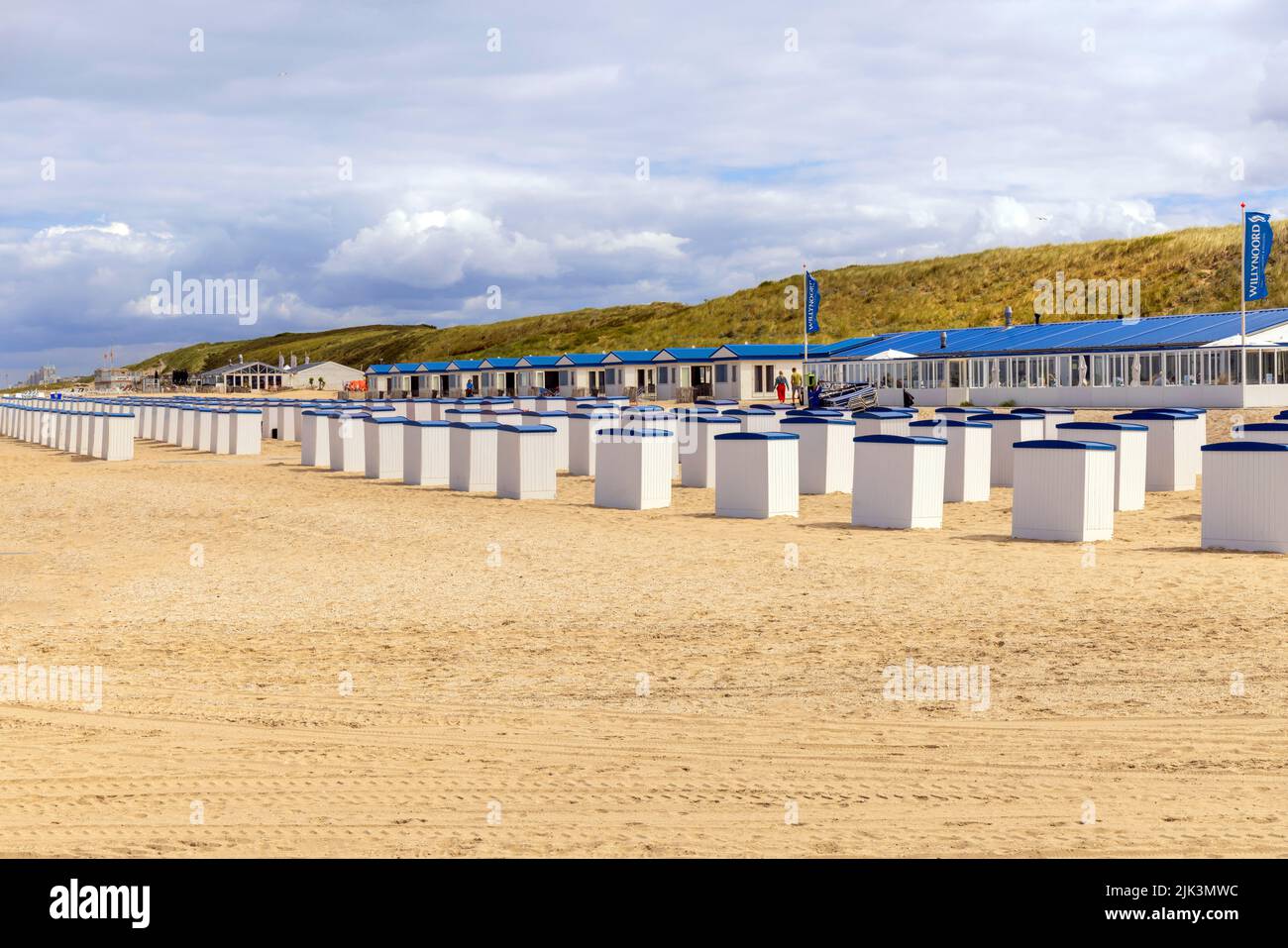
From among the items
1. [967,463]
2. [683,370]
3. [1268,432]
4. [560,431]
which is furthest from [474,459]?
[683,370]

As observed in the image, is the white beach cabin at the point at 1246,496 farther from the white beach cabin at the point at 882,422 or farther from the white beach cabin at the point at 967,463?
the white beach cabin at the point at 882,422

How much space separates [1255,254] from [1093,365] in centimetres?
969

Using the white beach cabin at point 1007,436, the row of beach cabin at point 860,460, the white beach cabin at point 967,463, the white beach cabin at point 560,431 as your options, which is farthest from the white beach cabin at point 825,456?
the white beach cabin at point 560,431

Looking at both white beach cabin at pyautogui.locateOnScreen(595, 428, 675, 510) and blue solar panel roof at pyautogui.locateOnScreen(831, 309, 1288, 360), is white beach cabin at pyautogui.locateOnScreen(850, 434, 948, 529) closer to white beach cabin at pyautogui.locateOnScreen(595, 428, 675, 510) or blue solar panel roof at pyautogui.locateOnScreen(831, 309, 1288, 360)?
white beach cabin at pyautogui.locateOnScreen(595, 428, 675, 510)

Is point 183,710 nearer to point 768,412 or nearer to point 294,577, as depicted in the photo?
point 294,577

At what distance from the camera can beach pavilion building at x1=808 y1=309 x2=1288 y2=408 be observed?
4312cm

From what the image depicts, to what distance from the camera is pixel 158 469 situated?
32812mm

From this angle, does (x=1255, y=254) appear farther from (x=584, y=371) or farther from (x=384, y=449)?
(x=584, y=371)

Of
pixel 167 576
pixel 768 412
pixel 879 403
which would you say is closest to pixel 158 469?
pixel 768 412

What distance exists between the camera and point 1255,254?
130 feet

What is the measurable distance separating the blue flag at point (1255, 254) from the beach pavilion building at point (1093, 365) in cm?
284

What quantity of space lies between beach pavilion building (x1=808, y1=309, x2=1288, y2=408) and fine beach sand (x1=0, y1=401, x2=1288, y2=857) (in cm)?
2757

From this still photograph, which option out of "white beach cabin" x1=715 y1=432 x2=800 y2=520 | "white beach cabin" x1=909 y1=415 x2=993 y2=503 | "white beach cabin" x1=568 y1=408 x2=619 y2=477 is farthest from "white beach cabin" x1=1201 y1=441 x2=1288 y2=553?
"white beach cabin" x1=568 y1=408 x2=619 y2=477
